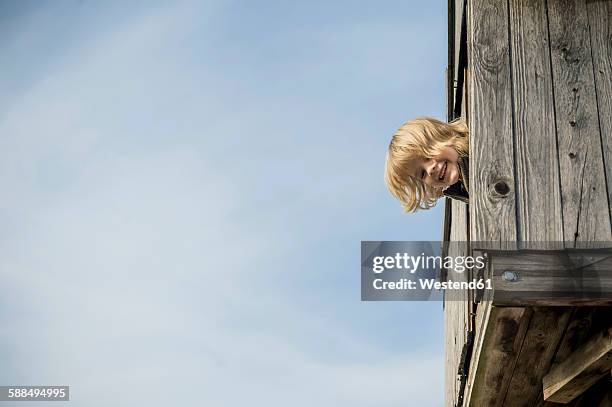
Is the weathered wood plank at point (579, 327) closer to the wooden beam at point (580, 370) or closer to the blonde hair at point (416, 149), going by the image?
the wooden beam at point (580, 370)

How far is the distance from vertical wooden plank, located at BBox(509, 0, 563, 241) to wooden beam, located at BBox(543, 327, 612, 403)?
57 centimetres

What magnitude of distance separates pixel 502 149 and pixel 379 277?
3.50 ft

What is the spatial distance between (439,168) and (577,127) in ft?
2.71

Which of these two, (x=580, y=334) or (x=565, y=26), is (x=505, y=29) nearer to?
(x=565, y=26)

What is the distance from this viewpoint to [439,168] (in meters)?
4.78

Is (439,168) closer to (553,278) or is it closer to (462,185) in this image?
(462,185)

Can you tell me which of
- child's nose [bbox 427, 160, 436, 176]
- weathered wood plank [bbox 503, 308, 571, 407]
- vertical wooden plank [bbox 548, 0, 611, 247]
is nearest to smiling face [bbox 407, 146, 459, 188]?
child's nose [bbox 427, 160, 436, 176]

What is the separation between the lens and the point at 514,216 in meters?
4.00

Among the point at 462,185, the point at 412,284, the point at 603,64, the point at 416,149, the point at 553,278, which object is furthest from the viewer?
the point at 412,284

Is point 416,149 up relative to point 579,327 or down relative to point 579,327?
up

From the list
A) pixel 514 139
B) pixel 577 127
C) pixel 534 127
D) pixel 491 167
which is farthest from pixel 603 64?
pixel 491 167

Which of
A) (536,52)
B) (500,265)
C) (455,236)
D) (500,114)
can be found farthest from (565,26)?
(455,236)

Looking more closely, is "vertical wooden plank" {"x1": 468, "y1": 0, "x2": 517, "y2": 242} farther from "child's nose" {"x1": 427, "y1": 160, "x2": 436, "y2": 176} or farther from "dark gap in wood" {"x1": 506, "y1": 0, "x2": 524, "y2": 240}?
"child's nose" {"x1": 427, "y1": 160, "x2": 436, "y2": 176}

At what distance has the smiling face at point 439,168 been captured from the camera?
15.6ft
